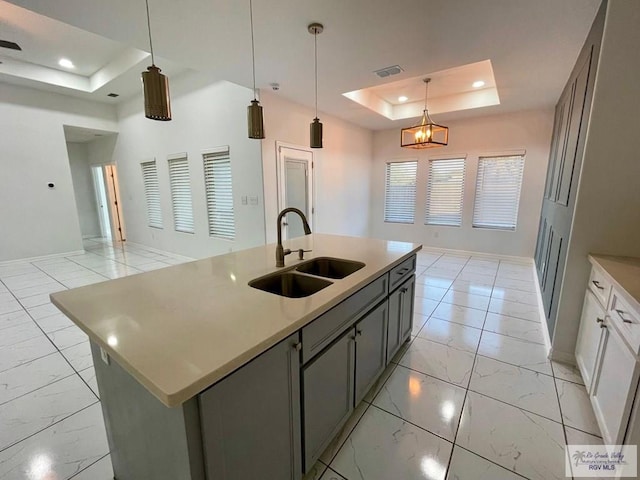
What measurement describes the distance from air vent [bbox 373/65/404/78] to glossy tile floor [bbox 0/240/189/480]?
407 centimetres

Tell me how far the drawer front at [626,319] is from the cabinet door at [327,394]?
4.32 feet

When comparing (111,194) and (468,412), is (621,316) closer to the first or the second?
(468,412)

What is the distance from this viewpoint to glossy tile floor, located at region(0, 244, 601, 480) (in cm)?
148

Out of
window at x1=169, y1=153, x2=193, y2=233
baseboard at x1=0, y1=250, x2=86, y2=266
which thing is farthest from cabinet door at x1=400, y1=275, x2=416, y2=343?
baseboard at x1=0, y1=250, x2=86, y2=266

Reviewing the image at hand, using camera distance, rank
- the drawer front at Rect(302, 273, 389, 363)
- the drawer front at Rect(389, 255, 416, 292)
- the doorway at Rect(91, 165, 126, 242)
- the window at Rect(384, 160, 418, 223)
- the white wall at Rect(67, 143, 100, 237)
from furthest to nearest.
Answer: the white wall at Rect(67, 143, 100, 237) → the doorway at Rect(91, 165, 126, 242) → the window at Rect(384, 160, 418, 223) → the drawer front at Rect(389, 255, 416, 292) → the drawer front at Rect(302, 273, 389, 363)

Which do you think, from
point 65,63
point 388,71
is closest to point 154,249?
point 65,63

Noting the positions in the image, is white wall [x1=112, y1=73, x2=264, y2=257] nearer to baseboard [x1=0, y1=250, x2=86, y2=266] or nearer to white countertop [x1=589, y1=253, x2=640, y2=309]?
baseboard [x1=0, y1=250, x2=86, y2=266]

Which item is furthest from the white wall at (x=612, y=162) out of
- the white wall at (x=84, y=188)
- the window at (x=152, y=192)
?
the white wall at (x=84, y=188)

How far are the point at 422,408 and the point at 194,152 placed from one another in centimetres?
502

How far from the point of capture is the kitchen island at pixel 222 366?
33.0 inches

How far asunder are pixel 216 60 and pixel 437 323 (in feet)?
12.2

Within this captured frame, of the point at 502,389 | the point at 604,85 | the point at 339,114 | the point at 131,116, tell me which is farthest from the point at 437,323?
the point at 131,116

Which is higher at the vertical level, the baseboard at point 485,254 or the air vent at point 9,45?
the air vent at point 9,45

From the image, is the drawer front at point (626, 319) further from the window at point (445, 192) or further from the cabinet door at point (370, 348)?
the window at point (445, 192)
